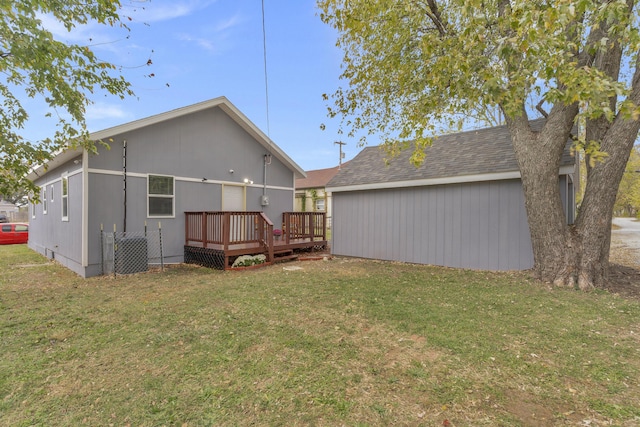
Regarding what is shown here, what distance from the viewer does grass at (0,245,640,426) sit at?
7.14 ft

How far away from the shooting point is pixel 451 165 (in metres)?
7.73

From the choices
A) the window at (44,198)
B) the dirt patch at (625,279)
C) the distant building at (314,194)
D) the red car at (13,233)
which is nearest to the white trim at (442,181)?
the dirt patch at (625,279)

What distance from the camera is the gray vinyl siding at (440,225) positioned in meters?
6.78

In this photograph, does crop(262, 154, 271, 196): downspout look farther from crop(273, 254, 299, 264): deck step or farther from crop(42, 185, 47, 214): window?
crop(42, 185, 47, 214): window

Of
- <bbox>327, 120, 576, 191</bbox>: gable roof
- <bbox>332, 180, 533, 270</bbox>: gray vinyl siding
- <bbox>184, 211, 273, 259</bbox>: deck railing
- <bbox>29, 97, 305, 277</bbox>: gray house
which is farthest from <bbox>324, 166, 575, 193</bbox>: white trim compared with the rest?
<bbox>29, 97, 305, 277</bbox>: gray house

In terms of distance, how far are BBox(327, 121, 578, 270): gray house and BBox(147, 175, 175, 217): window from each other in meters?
4.57

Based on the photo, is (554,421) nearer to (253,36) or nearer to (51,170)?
(253,36)

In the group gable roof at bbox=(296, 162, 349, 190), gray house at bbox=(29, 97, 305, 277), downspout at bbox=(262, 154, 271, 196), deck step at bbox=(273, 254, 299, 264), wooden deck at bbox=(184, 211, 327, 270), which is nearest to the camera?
gray house at bbox=(29, 97, 305, 277)

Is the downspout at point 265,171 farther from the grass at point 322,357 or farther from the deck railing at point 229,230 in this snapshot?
the grass at point 322,357

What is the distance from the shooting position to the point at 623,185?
26672mm

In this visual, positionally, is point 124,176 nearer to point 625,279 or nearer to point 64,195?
point 64,195

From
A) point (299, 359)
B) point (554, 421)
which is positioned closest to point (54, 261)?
point (299, 359)

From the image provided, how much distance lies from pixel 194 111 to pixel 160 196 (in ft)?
8.10

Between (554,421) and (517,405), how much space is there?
22cm
